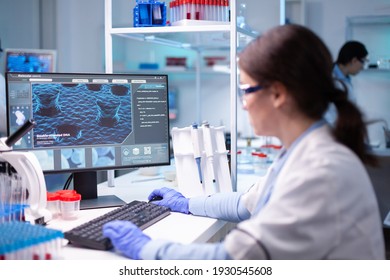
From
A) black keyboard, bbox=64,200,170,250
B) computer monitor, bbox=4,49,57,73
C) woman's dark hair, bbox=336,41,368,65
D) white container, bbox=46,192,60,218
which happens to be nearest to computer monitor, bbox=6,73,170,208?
white container, bbox=46,192,60,218

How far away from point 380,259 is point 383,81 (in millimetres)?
3986

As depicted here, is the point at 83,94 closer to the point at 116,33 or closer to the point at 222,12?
the point at 116,33

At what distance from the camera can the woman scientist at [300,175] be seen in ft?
3.21

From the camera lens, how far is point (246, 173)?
2660 mm

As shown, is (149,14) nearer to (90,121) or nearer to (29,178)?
(90,121)

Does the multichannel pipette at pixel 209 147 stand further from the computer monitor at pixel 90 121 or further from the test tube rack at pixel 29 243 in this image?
the test tube rack at pixel 29 243

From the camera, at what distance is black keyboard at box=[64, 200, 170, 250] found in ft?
4.18

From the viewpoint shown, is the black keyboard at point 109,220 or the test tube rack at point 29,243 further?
the black keyboard at point 109,220

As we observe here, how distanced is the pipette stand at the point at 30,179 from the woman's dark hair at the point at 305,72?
0.71 m

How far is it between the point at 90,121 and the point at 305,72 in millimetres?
907

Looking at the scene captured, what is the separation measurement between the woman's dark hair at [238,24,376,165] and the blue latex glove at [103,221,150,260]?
1.61 feet

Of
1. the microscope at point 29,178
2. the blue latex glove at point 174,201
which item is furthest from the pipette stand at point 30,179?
the blue latex glove at point 174,201

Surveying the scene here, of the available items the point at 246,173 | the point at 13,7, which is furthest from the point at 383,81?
the point at 13,7

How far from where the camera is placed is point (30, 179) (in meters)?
1.45
